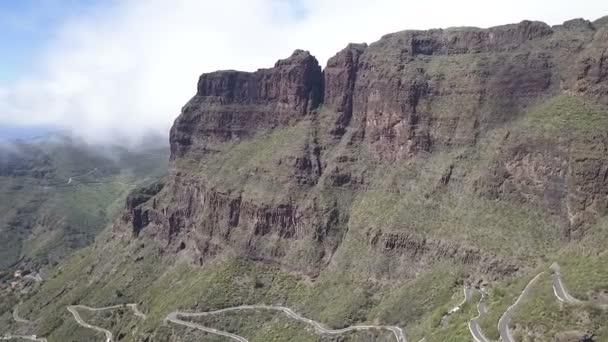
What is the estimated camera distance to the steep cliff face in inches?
4331

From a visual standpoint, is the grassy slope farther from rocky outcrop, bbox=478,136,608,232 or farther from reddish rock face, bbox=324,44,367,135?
reddish rock face, bbox=324,44,367,135

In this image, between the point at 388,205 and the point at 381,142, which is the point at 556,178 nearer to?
the point at 388,205

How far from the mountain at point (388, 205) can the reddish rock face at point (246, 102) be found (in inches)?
19.9

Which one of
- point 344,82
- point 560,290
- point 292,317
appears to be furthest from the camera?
point 344,82

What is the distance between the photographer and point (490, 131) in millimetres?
123688

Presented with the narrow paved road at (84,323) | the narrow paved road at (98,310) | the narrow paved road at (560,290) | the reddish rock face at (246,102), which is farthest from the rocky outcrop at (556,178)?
the narrow paved road at (84,323)

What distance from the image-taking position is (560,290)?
80.4 meters

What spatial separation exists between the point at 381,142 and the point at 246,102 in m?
52.7

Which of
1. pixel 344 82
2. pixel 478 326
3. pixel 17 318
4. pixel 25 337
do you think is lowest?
pixel 17 318

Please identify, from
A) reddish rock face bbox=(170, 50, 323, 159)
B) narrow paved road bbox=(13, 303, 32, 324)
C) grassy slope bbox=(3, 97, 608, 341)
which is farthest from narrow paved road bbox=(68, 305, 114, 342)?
reddish rock face bbox=(170, 50, 323, 159)

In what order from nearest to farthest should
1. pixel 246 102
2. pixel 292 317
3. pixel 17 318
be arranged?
pixel 292 317 < pixel 246 102 < pixel 17 318

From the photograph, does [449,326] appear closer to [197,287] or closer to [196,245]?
[197,287]

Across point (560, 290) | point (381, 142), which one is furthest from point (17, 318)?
point (560, 290)

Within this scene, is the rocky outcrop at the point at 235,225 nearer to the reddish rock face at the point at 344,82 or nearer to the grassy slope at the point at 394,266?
the grassy slope at the point at 394,266
